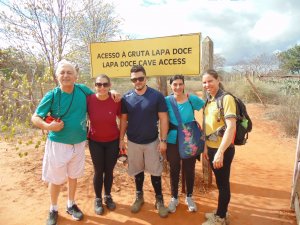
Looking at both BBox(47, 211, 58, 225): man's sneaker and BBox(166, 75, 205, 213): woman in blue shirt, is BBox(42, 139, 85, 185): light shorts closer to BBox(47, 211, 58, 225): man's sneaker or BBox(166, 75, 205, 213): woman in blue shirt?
BBox(47, 211, 58, 225): man's sneaker

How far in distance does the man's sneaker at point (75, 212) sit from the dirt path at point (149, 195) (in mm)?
71

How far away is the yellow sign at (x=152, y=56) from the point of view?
4.21 metres

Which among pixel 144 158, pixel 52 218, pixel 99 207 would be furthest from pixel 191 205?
pixel 52 218

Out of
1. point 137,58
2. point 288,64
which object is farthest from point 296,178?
point 288,64

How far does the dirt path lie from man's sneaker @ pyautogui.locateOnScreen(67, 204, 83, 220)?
0.07 meters

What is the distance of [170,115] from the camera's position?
3641mm

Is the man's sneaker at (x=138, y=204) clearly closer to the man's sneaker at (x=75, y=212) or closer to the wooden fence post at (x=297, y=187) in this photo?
the man's sneaker at (x=75, y=212)

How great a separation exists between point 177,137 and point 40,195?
262 centimetres

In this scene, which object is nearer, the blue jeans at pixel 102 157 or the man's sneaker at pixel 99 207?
the blue jeans at pixel 102 157

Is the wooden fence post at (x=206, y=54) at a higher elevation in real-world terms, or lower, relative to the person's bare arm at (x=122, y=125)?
higher

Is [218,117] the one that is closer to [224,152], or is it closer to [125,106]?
[224,152]

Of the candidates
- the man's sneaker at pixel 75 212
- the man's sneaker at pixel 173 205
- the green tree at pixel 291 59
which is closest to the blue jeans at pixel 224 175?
the man's sneaker at pixel 173 205

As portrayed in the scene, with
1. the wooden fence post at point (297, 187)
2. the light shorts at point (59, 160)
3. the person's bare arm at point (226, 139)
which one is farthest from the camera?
the wooden fence post at point (297, 187)

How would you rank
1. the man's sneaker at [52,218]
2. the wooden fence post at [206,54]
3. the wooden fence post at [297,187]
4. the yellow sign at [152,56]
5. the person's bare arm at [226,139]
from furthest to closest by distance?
1. the wooden fence post at [206,54]
2. the yellow sign at [152,56]
3. the wooden fence post at [297,187]
4. the man's sneaker at [52,218]
5. the person's bare arm at [226,139]
